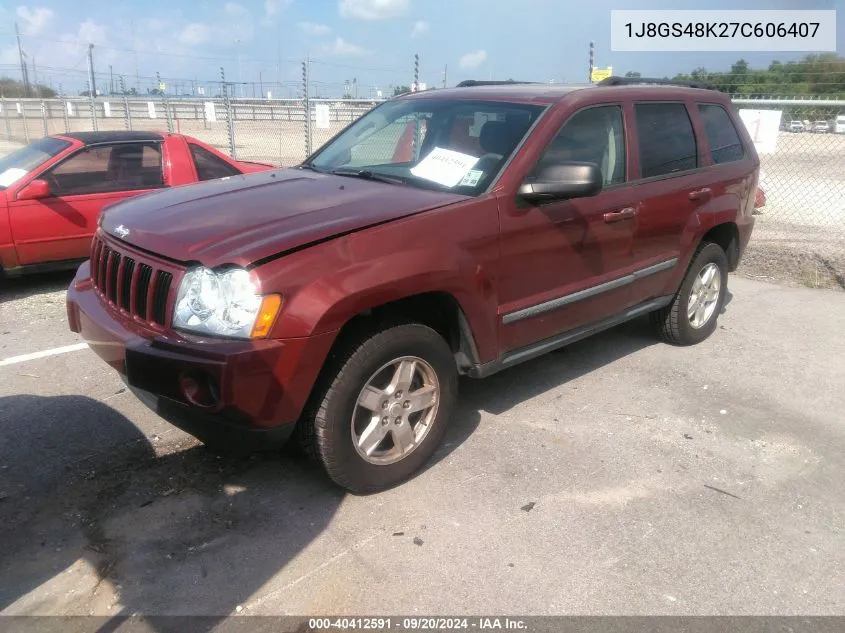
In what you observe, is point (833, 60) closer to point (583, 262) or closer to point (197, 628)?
point (583, 262)

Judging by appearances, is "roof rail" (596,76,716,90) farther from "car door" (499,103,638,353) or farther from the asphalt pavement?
the asphalt pavement

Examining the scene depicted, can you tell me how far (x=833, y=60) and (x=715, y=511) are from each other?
25.9 metres

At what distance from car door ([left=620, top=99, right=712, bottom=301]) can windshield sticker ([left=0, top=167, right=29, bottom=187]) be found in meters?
5.34

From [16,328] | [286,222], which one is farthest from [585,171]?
[16,328]

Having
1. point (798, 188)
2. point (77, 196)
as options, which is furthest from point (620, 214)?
point (798, 188)

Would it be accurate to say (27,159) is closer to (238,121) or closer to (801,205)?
(801,205)

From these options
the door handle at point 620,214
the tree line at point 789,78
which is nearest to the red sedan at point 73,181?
the door handle at point 620,214

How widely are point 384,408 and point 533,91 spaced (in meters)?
2.18

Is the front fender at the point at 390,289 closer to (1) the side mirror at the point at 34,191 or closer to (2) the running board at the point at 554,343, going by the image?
(2) the running board at the point at 554,343

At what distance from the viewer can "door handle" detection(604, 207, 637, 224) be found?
4.06 meters

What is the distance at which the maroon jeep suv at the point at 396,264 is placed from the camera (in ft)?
9.04

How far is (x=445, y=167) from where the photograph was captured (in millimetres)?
3717

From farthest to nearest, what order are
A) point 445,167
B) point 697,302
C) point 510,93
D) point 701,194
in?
point 697,302
point 701,194
point 510,93
point 445,167

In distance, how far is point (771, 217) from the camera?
36.1 ft
